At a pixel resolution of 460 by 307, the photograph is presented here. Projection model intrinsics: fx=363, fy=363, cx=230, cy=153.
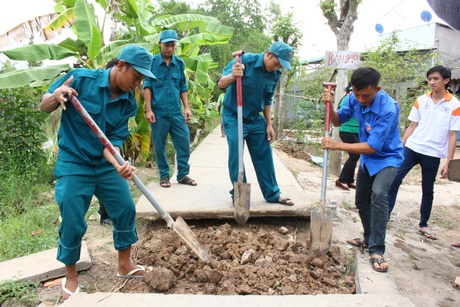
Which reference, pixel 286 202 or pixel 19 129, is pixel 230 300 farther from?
pixel 19 129

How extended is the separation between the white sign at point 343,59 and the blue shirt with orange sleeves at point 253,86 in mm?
1785

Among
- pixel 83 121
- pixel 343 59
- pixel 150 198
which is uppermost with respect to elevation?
pixel 343 59

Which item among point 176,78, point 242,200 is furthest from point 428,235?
point 176,78

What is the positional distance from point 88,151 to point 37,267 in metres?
1.06

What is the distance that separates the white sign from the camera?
16.4 feet

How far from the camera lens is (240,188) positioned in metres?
3.36

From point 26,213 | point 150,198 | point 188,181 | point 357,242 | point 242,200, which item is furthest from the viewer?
point 188,181

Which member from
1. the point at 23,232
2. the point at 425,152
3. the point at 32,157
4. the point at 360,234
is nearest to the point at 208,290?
the point at 360,234

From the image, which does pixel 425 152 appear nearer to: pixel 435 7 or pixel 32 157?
pixel 435 7

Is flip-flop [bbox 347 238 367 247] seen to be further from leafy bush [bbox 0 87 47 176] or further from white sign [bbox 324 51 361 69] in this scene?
leafy bush [bbox 0 87 47 176]

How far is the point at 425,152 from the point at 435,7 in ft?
8.12

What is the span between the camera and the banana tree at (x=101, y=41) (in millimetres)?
4371

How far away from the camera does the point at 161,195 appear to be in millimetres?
3982

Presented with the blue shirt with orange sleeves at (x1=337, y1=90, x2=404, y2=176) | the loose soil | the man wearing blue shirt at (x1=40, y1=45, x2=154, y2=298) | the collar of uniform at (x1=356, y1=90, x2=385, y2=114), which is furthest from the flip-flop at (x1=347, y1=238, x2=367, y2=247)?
the man wearing blue shirt at (x1=40, y1=45, x2=154, y2=298)
